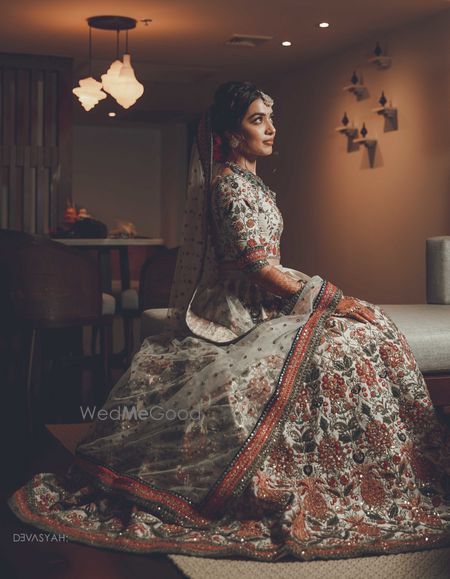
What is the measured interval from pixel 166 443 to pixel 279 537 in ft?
1.44

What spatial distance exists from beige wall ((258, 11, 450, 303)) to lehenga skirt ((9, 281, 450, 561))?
378cm

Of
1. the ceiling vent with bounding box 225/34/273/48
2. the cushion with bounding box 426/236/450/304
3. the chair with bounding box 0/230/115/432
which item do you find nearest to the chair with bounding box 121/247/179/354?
the chair with bounding box 0/230/115/432

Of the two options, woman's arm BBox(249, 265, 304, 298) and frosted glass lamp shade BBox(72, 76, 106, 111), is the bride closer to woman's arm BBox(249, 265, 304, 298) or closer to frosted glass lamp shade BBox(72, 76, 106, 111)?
woman's arm BBox(249, 265, 304, 298)

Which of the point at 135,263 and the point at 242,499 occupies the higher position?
the point at 135,263

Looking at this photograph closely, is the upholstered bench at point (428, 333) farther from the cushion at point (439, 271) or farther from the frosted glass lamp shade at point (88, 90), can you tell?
the frosted glass lamp shade at point (88, 90)

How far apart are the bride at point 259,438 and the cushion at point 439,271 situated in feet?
4.62

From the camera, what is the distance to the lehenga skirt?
229 cm

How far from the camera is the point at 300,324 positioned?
2.54 metres

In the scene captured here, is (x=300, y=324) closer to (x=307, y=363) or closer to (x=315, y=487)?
(x=307, y=363)

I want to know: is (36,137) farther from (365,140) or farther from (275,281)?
(275,281)

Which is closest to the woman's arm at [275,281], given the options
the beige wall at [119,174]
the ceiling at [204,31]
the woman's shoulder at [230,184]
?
the woman's shoulder at [230,184]

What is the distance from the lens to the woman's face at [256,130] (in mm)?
2777

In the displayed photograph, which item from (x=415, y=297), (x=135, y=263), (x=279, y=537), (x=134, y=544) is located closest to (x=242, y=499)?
(x=279, y=537)

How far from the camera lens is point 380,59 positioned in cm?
653
